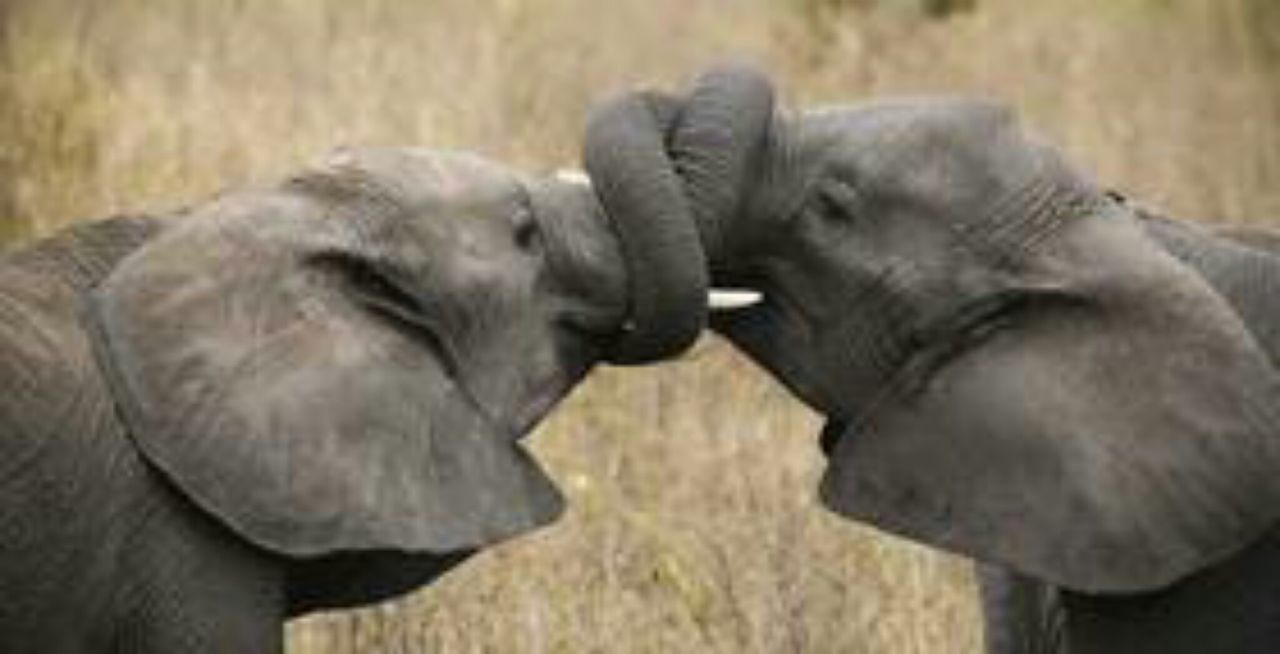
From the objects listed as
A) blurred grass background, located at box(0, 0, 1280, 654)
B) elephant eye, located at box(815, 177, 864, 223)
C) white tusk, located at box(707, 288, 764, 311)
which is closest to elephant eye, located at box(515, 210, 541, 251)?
white tusk, located at box(707, 288, 764, 311)

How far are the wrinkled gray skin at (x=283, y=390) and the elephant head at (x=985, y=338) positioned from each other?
25cm

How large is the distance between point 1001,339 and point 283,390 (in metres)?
1.13

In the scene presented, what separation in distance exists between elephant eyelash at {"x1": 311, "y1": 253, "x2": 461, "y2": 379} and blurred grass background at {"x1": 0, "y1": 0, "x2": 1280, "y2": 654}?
53.1 inches

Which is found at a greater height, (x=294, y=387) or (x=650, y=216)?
(x=650, y=216)

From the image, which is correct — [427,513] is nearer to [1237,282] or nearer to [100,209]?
[1237,282]

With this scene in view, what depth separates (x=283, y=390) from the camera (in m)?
6.81

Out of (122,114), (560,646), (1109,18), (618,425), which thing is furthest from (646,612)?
(1109,18)

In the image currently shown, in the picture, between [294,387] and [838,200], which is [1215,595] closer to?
[838,200]

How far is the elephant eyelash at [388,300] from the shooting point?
691cm

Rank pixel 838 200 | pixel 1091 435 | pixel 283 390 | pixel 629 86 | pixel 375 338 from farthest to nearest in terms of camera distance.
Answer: pixel 629 86 → pixel 838 200 → pixel 1091 435 → pixel 375 338 → pixel 283 390

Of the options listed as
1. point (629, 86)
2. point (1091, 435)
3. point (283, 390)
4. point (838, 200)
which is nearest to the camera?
point (283, 390)

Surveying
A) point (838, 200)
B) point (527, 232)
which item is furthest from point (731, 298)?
point (527, 232)

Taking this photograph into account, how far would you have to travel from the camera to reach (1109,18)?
547 inches

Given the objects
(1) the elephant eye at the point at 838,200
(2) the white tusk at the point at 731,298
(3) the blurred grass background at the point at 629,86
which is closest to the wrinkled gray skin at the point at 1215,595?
(1) the elephant eye at the point at 838,200
